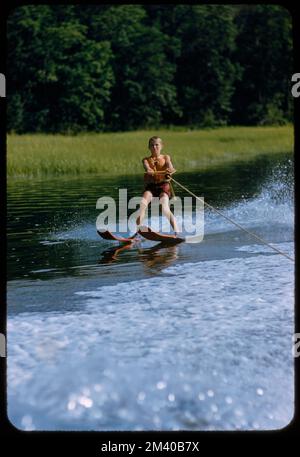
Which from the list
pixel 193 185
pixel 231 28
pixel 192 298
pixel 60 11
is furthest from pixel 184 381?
pixel 231 28

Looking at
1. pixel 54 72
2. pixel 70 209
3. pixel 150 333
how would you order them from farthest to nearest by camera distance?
pixel 54 72
pixel 70 209
pixel 150 333

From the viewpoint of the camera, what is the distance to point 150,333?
505 cm

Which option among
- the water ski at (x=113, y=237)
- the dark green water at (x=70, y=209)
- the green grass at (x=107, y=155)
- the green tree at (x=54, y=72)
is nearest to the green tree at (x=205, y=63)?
the green tree at (x=54, y=72)

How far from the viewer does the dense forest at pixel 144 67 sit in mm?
36219

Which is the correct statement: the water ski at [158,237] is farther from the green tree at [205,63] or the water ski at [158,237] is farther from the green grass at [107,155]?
the green tree at [205,63]

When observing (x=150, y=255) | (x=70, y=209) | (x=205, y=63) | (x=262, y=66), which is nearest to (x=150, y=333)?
(x=150, y=255)

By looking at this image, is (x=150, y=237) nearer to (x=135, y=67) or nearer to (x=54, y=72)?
(x=54, y=72)

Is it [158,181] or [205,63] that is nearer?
[158,181]

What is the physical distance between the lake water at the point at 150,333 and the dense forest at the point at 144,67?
91.2ft

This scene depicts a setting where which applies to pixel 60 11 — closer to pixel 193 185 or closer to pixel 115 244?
pixel 193 185

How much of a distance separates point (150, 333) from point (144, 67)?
4001 cm

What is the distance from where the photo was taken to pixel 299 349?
11.6 feet

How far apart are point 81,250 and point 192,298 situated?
2.98 meters

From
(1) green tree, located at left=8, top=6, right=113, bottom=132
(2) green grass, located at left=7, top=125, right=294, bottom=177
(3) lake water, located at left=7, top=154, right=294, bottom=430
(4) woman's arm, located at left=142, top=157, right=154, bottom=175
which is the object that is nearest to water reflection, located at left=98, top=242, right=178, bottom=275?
(3) lake water, located at left=7, top=154, right=294, bottom=430
